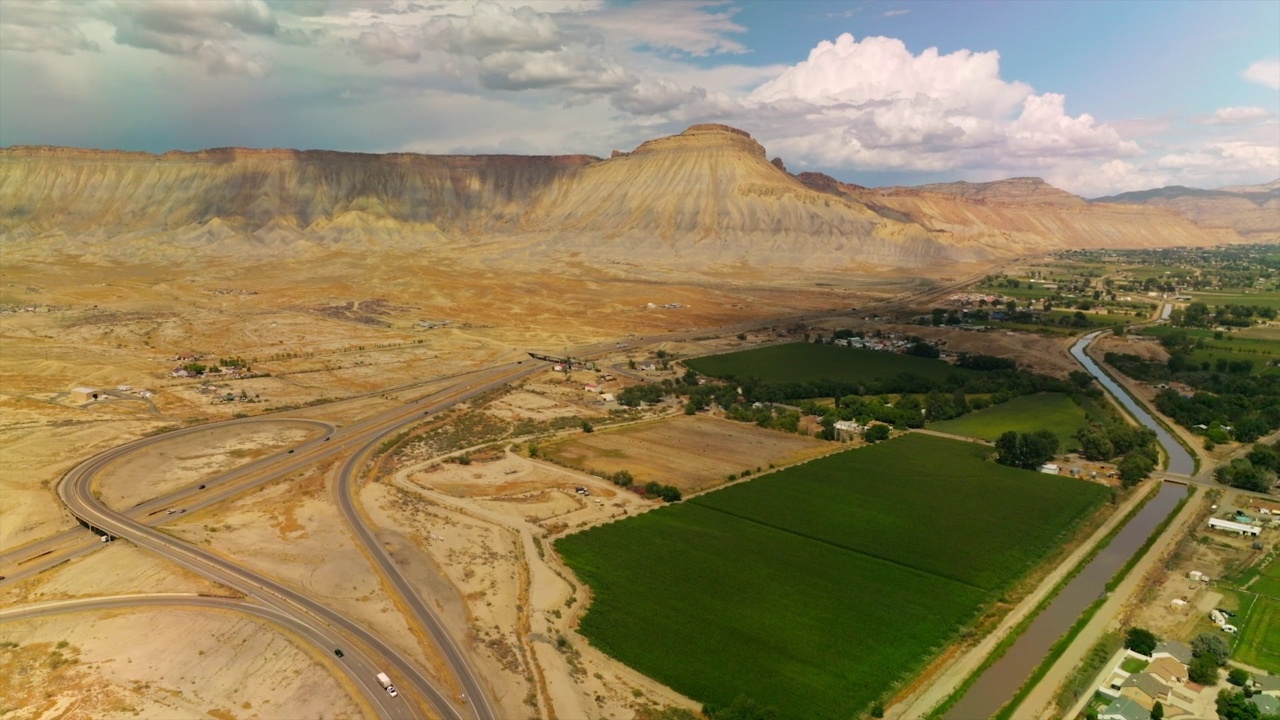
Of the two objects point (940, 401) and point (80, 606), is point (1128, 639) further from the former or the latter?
point (80, 606)

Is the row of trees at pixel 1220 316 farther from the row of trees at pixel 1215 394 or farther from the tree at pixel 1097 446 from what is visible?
the tree at pixel 1097 446

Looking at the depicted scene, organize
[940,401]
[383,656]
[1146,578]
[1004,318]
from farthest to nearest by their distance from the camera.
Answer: [1004,318]
[940,401]
[1146,578]
[383,656]

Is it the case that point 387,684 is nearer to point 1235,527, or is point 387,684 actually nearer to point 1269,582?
point 1269,582

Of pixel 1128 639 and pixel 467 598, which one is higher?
pixel 1128 639

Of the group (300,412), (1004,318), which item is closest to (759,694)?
(300,412)

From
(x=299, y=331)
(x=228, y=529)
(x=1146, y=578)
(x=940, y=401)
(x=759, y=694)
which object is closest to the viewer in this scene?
(x=759, y=694)

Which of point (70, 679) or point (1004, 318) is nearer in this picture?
point (70, 679)

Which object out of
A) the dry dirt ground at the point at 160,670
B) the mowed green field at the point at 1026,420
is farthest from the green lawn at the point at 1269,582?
the dry dirt ground at the point at 160,670

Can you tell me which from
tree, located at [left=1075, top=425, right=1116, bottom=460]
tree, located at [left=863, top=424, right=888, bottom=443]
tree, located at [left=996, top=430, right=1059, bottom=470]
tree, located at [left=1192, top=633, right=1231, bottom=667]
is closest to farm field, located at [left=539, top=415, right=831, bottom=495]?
tree, located at [left=863, top=424, right=888, bottom=443]
